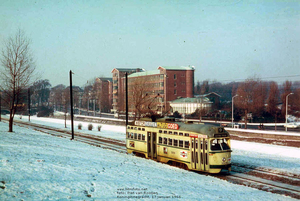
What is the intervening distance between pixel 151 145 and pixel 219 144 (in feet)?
21.2

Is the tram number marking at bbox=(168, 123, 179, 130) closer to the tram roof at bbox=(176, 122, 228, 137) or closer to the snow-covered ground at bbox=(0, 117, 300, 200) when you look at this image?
the tram roof at bbox=(176, 122, 228, 137)

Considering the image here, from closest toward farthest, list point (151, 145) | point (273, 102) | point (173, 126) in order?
1. point (173, 126)
2. point (151, 145)
3. point (273, 102)

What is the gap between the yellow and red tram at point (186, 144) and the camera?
17642 millimetres

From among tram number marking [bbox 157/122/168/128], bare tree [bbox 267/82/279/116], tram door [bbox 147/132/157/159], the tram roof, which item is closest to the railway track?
the tram roof

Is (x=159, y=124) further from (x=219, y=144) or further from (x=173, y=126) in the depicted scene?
(x=219, y=144)

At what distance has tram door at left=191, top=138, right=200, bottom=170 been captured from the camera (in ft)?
59.6

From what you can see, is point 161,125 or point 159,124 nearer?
point 161,125

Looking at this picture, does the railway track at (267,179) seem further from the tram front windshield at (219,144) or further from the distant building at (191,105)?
the distant building at (191,105)

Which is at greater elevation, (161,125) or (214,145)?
(161,125)

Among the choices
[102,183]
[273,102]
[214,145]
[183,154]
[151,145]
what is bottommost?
[102,183]

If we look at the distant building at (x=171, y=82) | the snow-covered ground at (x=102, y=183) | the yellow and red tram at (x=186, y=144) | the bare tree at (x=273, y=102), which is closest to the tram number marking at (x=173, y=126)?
the yellow and red tram at (x=186, y=144)

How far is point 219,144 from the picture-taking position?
1784 cm

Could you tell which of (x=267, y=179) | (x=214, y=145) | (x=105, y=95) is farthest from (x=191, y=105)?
(x=214, y=145)

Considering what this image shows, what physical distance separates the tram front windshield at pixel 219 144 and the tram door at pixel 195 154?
3.43 feet
